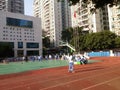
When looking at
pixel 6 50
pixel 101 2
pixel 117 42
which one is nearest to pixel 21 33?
pixel 6 50

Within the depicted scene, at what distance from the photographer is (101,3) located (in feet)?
25.1

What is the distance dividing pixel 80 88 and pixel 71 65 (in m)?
9.76

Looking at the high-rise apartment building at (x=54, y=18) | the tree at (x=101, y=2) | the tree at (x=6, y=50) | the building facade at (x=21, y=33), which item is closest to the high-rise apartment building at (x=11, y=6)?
the high-rise apartment building at (x=54, y=18)

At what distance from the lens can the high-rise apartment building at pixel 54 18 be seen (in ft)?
402

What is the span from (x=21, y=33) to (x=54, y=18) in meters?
43.7

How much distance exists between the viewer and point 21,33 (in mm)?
83250

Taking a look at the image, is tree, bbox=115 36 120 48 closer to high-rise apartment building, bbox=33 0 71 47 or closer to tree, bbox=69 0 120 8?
high-rise apartment building, bbox=33 0 71 47

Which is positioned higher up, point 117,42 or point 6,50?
point 117,42

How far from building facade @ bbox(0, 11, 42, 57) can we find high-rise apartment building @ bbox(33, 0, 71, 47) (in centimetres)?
3138

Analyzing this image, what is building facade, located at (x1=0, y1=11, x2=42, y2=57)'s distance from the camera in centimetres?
7798

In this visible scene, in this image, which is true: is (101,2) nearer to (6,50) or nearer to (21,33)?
(6,50)

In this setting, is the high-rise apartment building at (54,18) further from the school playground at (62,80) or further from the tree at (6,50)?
the school playground at (62,80)

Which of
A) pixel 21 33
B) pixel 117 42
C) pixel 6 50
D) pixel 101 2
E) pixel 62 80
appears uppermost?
pixel 21 33

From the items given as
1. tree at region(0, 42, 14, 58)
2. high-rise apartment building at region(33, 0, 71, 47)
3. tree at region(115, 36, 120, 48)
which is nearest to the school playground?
tree at region(0, 42, 14, 58)
